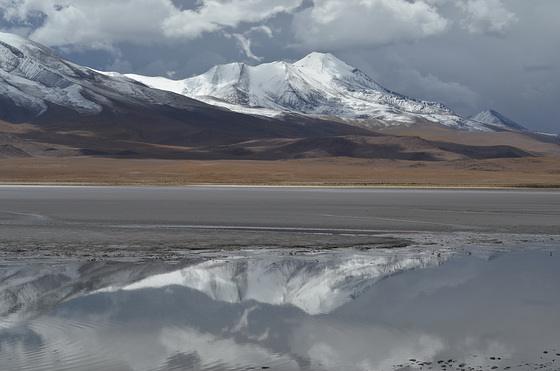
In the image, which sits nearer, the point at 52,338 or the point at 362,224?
the point at 52,338

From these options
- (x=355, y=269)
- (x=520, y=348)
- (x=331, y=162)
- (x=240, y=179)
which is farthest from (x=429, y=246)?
(x=331, y=162)

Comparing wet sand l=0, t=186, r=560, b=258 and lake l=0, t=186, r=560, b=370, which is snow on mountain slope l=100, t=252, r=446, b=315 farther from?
wet sand l=0, t=186, r=560, b=258

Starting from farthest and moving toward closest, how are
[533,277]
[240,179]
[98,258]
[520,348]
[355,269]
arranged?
[240,179]
[98,258]
[355,269]
[533,277]
[520,348]

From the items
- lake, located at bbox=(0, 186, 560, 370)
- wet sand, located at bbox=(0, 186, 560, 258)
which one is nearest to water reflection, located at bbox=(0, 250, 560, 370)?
lake, located at bbox=(0, 186, 560, 370)

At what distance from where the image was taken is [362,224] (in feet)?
120

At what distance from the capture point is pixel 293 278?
59.7ft

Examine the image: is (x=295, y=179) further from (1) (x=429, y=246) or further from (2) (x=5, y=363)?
(2) (x=5, y=363)

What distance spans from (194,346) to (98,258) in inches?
450

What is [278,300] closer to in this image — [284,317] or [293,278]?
[284,317]

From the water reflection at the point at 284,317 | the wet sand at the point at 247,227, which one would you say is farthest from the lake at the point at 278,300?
the wet sand at the point at 247,227

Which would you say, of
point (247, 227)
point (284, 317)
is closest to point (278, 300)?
point (284, 317)

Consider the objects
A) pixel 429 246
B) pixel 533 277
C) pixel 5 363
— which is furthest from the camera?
pixel 429 246

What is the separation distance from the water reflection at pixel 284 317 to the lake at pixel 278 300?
3 cm

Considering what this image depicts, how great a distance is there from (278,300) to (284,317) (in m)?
1.73
